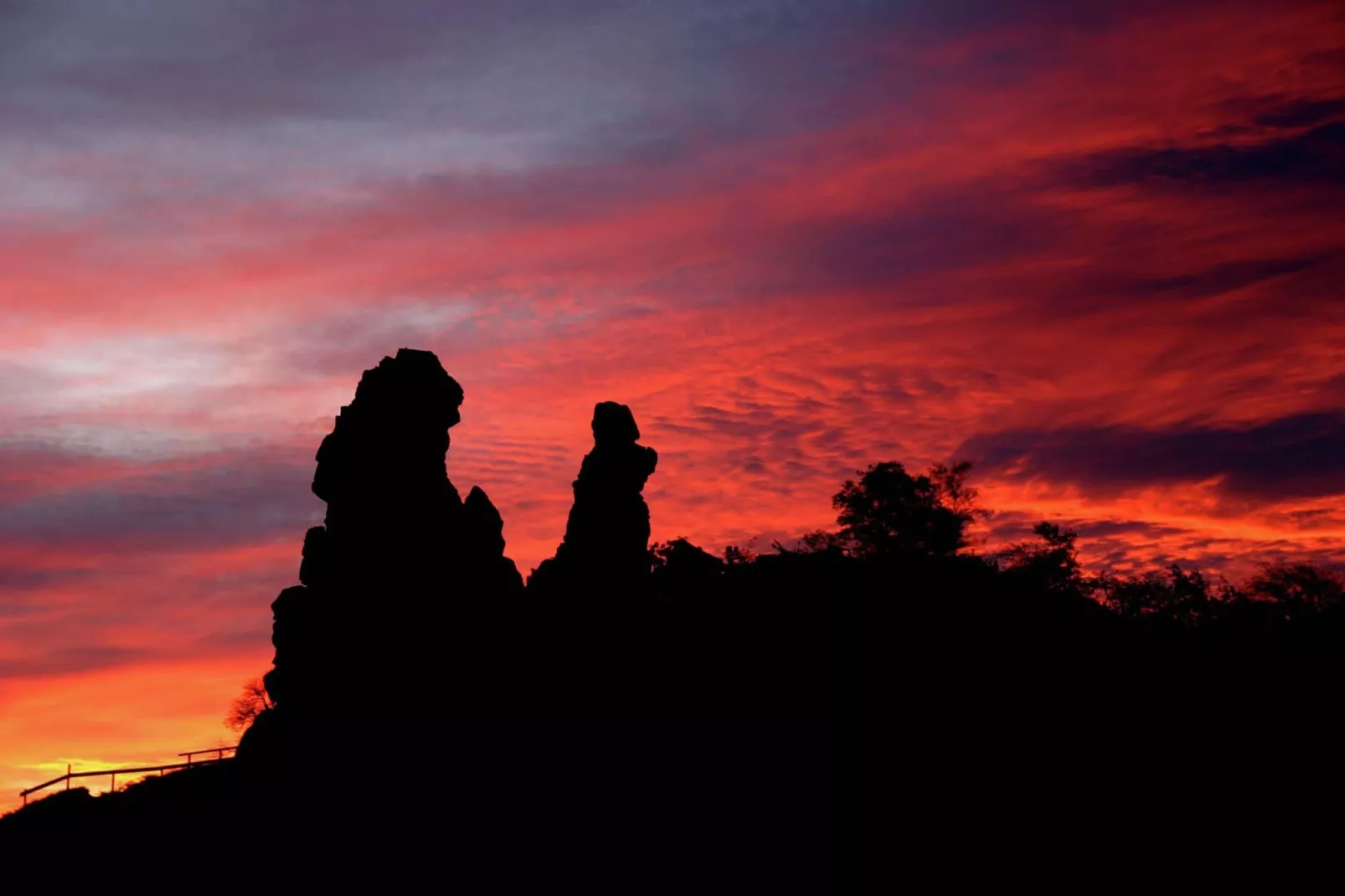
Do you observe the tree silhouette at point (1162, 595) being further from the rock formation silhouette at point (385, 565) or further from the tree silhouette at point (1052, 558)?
the rock formation silhouette at point (385, 565)

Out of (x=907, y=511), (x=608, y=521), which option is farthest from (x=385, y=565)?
(x=907, y=511)

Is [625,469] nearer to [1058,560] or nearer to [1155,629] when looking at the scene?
[1155,629]

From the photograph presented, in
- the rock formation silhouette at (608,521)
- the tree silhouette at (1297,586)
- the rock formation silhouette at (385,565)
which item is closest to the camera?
the rock formation silhouette at (385,565)

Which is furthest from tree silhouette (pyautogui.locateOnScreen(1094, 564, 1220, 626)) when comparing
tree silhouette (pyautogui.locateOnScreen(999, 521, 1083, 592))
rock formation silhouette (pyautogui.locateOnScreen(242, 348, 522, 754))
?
rock formation silhouette (pyautogui.locateOnScreen(242, 348, 522, 754))

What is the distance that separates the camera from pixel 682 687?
59.8 metres

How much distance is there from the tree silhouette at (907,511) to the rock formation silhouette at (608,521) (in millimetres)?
30715

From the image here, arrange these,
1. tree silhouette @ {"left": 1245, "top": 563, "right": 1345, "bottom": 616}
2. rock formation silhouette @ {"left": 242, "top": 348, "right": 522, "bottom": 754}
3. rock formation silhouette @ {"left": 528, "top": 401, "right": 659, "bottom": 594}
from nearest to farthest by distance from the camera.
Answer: rock formation silhouette @ {"left": 242, "top": 348, "right": 522, "bottom": 754} → rock formation silhouette @ {"left": 528, "top": 401, "right": 659, "bottom": 594} → tree silhouette @ {"left": 1245, "top": 563, "right": 1345, "bottom": 616}

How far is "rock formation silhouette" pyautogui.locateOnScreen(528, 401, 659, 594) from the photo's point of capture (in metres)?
68.0

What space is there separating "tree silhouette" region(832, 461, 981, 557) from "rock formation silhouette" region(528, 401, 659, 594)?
30715 millimetres

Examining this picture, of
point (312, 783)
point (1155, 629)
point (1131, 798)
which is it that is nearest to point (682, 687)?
point (312, 783)

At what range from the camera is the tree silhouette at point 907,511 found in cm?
9431

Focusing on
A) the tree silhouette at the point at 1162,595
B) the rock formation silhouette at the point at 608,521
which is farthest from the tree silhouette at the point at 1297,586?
the rock formation silhouette at the point at 608,521

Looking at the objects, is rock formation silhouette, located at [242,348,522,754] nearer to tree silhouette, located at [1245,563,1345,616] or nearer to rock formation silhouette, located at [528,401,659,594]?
rock formation silhouette, located at [528,401,659,594]

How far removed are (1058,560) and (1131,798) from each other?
51377 millimetres
